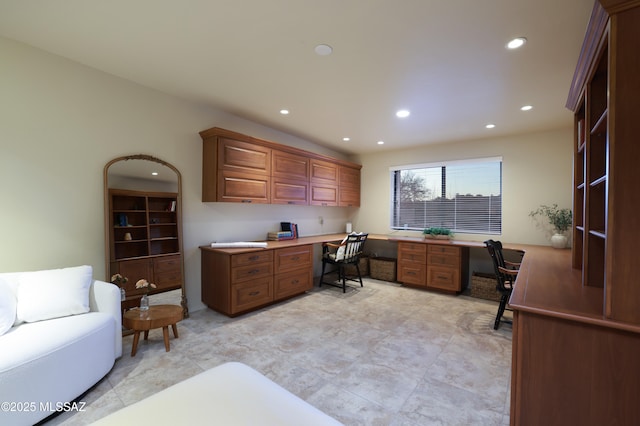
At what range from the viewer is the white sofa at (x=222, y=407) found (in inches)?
38.4

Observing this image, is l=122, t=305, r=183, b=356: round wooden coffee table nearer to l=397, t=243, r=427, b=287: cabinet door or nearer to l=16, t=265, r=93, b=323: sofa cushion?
l=16, t=265, r=93, b=323: sofa cushion

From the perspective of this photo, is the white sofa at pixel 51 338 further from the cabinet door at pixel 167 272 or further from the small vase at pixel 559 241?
the small vase at pixel 559 241

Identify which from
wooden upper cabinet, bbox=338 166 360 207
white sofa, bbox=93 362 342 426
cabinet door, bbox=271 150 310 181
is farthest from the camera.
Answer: wooden upper cabinet, bbox=338 166 360 207

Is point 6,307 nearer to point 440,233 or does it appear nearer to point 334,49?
point 334,49

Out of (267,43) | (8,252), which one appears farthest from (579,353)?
(8,252)

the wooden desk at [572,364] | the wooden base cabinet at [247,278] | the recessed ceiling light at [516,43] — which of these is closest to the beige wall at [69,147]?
the wooden base cabinet at [247,278]

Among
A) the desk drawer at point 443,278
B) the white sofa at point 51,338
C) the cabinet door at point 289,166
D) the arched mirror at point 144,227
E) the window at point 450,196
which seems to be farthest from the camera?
the window at point 450,196

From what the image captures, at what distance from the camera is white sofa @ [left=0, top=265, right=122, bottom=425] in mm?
1575

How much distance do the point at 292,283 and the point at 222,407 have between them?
2975mm

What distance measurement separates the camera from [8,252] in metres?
2.21

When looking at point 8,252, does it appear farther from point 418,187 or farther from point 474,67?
point 418,187

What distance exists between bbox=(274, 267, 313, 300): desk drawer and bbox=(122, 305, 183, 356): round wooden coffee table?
4.44 feet

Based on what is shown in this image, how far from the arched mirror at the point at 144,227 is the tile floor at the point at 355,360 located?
49cm

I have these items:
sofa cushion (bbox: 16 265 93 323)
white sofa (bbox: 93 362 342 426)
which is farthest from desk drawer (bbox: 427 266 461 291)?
sofa cushion (bbox: 16 265 93 323)
